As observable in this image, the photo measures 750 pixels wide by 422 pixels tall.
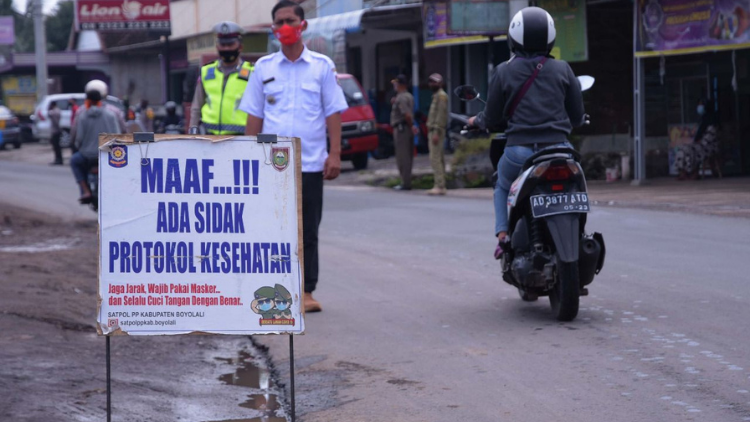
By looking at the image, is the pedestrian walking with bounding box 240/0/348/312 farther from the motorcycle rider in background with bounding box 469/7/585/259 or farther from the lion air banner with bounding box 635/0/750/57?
the lion air banner with bounding box 635/0/750/57

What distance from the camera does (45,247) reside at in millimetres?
11578

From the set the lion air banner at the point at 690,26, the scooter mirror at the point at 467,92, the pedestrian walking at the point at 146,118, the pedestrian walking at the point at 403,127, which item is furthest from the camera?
the pedestrian walking at the point at 146,118

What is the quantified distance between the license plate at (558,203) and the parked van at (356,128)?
17.1 metres

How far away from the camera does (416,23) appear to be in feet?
88.3

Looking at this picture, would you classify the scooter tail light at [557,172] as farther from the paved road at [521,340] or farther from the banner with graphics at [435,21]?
Result: the banner with graphics at [435,21]

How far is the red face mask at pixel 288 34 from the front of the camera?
6984 mm

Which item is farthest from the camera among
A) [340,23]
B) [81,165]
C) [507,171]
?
[340,23]

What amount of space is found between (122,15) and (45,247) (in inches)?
1374

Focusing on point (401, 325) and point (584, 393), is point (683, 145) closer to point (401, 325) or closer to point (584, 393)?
point (401, 325)

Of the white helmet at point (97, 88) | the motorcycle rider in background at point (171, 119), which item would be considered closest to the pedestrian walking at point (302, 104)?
the white helmet at point (97, 88)

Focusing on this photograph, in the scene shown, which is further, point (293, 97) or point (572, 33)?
point (572, 33)

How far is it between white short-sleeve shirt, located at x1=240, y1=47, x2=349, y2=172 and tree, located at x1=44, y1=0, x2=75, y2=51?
75377 millimetres

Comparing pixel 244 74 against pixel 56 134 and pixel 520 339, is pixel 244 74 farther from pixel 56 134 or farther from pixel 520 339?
pixel 56 134

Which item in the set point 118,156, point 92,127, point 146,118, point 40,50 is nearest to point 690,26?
point 92,127
